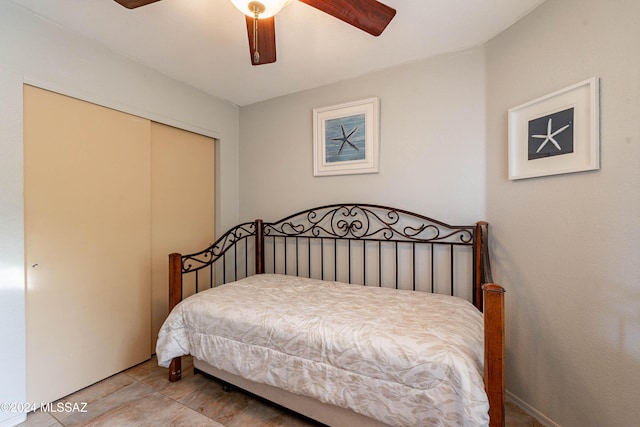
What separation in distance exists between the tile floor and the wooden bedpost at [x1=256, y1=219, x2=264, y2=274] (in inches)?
39.2

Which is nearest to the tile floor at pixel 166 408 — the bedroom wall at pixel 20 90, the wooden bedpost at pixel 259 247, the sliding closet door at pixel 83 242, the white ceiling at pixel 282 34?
the sliding closet door at pixel 83 242

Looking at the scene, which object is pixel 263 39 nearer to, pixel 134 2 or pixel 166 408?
pixel 134 2

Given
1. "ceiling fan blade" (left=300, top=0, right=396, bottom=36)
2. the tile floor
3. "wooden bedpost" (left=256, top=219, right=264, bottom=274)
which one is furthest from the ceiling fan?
the tile floor

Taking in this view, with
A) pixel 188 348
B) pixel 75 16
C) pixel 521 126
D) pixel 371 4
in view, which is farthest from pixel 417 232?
pixel 75 16

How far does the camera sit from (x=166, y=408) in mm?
1548

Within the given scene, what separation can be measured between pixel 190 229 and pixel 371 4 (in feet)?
7.26

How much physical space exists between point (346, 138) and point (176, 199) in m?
A: 1.60

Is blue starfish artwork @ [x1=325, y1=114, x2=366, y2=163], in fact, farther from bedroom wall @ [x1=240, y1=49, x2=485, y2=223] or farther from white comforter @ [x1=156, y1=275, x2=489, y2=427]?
white comforter @ [x1=156, y1=275, x2=489, y2=427]

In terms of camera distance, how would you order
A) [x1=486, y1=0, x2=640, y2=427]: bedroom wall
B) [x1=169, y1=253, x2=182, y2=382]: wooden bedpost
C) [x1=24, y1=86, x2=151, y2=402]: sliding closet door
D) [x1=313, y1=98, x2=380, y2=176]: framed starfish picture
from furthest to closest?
[x1=313, y1=98, x2=380, y2=176]: framed starfish picture < [x1=169, y1=253, x2=182, y2=382]: wooden bedpost < [x1=24, y1=86, x2=151, y2=402]: sliding closet door < [x1=486, y1=0, x2=640, y2=427]: bedroom wall

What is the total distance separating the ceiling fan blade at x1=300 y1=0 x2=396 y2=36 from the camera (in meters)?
1.12

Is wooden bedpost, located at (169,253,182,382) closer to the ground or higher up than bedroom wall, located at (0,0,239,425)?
closer to the ground

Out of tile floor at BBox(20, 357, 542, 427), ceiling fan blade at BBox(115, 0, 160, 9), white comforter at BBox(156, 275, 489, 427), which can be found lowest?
tile floor at BBox(20, 357, 542, 427)

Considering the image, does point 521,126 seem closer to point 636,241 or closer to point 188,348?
point 636,241

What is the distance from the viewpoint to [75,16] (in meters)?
1.54
